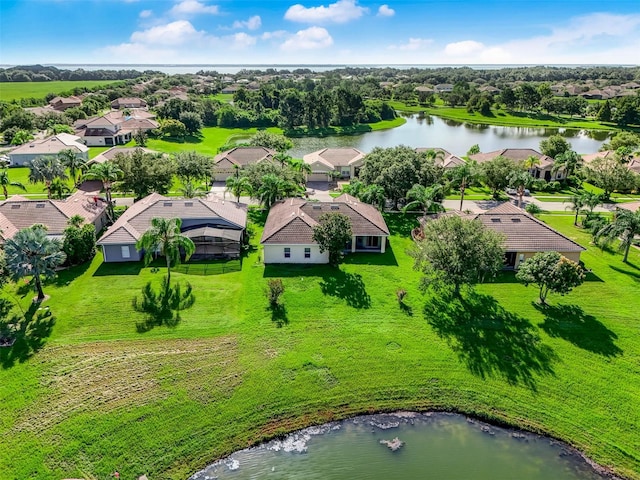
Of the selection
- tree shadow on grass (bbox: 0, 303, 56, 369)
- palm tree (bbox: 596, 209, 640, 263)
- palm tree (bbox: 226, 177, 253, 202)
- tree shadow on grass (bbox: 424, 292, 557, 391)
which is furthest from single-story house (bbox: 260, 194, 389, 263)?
palm tree (bbox: 596, 209, 640, 263)

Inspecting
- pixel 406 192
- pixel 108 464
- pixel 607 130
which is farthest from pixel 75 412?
pixel 607 130

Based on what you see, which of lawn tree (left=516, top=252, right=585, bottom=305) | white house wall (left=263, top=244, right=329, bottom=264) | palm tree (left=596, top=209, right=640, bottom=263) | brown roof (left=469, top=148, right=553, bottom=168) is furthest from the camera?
brown roof (left=469, top=148, right=553, bottom=168)

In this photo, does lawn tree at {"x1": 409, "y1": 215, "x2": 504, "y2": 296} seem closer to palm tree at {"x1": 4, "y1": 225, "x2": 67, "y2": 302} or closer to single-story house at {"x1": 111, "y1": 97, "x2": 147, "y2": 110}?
palm tree at {"x1": 4, "y1": 225, "x2": 67, "y2": 302}

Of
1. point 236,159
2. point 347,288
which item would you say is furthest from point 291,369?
point 236,159

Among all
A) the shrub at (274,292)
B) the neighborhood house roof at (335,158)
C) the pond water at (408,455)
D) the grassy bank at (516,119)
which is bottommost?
the pond water at (408,455)

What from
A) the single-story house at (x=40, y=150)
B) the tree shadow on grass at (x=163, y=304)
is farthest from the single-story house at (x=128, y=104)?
the tree shadow on grass at (x=163, y=304)

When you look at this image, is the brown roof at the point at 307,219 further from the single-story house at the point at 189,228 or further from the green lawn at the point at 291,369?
the green lawn at the point at 291,369
